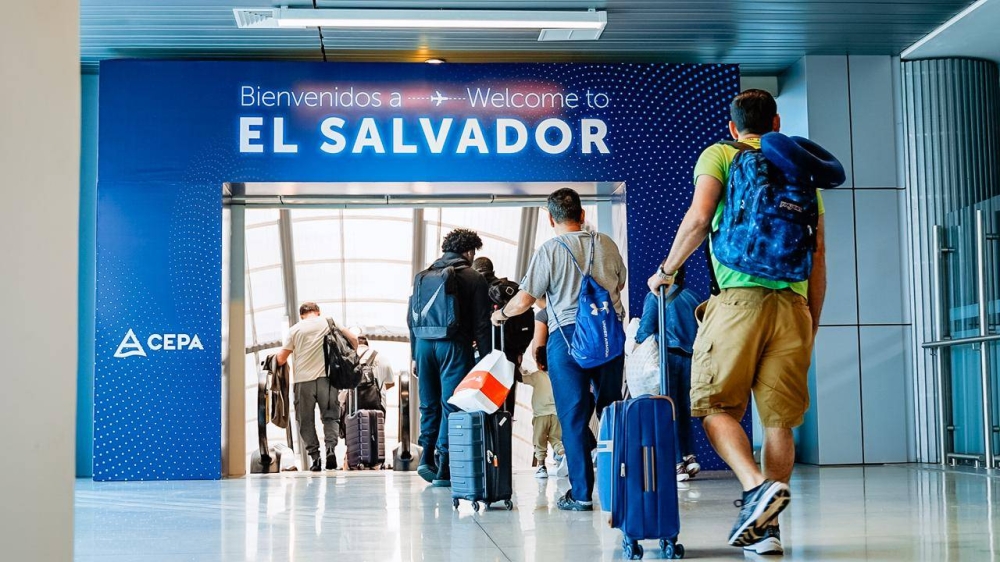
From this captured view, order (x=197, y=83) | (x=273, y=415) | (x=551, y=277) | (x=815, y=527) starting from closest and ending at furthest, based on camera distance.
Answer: (x=815, y=527), (x=551, y=277), (x=197, y=83), (x=273, y=415)

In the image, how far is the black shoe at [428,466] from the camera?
6766mm

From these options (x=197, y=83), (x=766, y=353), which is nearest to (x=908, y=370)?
(x=766, y=353)

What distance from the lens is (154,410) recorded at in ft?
26.2

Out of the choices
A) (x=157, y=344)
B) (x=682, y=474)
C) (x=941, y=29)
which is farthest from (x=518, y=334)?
(x=941, y=29)

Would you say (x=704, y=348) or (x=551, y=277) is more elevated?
(x=551, y=277)

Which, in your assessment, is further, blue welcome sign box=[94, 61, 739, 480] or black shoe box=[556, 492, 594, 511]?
blue welcome sign box=[94, 61, 739, 480]

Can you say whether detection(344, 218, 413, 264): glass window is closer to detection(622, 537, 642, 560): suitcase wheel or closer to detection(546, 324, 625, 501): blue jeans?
detection(546, 324, 625, 501): blue jeans

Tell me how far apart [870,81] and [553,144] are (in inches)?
105

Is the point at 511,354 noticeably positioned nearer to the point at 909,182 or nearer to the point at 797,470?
the point at 797,470

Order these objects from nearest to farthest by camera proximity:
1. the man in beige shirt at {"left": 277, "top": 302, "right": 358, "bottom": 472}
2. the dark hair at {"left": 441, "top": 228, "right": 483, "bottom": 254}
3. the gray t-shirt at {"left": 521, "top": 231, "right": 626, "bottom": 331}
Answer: the gray t-shirt at {"left": 521, "top": 231, "right": 626, "bottom": 331} < the dark hair at {"left": 441, "top": 228, "right": 483, "bottom": 254} < the man in beige shirt at {"left": 277, "top": 302, "right": 358, "bottom": 472}

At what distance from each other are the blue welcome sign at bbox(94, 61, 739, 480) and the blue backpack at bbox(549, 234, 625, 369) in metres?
3.37

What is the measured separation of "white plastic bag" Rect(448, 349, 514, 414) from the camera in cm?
524

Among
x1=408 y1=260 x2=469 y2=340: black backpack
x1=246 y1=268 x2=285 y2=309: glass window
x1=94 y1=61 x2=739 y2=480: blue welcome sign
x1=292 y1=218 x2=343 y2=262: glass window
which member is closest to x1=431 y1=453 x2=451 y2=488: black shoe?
x1=408 y1=260 x2=469 y2=340: black backpack

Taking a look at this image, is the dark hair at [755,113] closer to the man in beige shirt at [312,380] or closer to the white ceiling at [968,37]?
the white ceiling at [968,37]
